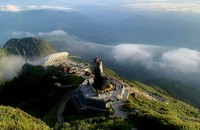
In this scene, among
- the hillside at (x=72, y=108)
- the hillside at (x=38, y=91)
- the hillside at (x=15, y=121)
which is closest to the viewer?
the hillside at (x=15, y=121)

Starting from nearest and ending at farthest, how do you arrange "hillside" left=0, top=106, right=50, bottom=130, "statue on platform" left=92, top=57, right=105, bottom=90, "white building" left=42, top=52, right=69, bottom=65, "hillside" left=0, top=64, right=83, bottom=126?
"hillside" left=0, top=106, right=50, bottom=130
"statue on platform" left=92, top=57, right=105, bottom=90
"hillside" left=0, top=64, right=83, bottom=126
"white building" left=42, top=52, right=69, bottom=65

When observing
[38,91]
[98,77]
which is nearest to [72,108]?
[98,77]

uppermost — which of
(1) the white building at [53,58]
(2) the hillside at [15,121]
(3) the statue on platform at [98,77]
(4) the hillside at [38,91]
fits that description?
(2) the hillside at [15,121]

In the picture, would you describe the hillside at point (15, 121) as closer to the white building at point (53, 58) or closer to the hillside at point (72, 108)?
the hillside at point (72, 108)

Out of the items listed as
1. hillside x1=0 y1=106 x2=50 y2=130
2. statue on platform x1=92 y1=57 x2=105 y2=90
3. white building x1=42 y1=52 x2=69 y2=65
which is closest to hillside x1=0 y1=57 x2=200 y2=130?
statue on platform x1=92 y1=57 x2=105 y2=90

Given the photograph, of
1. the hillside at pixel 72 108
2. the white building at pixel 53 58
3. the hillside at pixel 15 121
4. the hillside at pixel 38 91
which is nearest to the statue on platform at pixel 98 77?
the hillside at pixel 72 108

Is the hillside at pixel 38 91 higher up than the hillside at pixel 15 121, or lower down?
lower down

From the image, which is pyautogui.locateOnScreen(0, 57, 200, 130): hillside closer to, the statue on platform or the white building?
the statue on platform

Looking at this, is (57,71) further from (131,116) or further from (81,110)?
(131,116)
